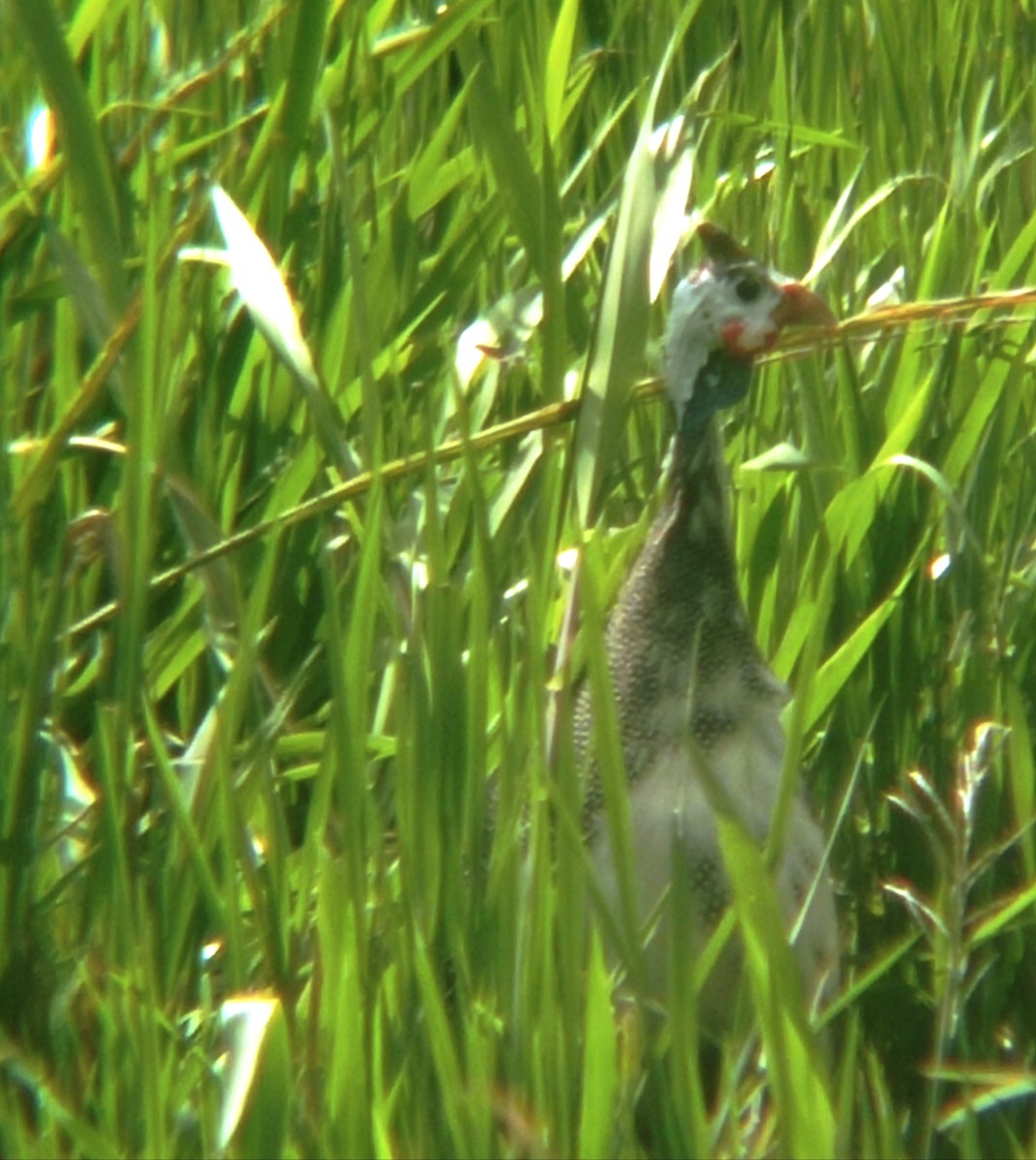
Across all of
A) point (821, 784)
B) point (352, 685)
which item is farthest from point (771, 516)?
point (352, 685)

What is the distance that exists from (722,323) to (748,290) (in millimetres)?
25

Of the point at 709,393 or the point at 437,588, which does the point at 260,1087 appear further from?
the point at 709,393

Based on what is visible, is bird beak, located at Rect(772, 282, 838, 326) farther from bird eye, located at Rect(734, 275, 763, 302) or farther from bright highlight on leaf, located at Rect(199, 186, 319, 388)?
bright highlight on leaf, located at Rect(199, 186, 319, 388)

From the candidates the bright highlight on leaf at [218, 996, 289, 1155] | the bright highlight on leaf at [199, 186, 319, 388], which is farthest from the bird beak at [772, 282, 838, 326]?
the bright highlight on leaf at [218, 996, 289, 1155]

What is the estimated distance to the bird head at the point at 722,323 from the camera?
1476 millimetres

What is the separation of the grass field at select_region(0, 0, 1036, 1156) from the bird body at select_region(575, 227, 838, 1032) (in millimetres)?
35

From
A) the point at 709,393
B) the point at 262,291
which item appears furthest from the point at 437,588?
the point at 709,393

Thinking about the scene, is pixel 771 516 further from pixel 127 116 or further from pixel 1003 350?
pixel 127 116

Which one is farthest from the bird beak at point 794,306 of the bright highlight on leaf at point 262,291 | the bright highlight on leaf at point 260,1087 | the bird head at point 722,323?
the bright highlight on leaf at point 260,1087

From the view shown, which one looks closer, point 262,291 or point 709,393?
point 262,291

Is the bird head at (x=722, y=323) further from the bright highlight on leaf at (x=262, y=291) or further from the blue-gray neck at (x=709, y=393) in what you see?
the bright highlight on leaf at (x=262, y=291)

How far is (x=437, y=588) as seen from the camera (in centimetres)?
117

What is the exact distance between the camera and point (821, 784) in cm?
Answer: 151

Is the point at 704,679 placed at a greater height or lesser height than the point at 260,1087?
lesser
